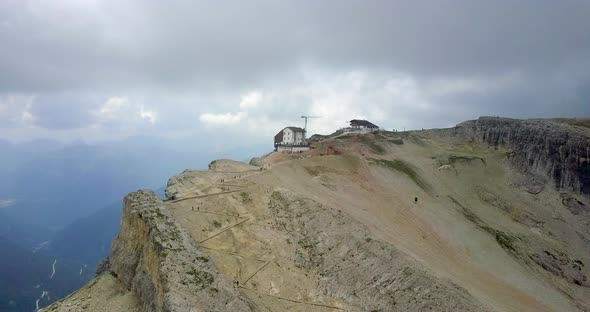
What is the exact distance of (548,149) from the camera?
82.1 metres

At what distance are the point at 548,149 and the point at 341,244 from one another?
69867 millimetres

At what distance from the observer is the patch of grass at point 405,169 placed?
204 ft

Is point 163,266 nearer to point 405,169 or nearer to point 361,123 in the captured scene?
point 405,169

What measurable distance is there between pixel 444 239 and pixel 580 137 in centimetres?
5938

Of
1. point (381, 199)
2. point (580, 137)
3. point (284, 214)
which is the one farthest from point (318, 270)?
point (580, 137)

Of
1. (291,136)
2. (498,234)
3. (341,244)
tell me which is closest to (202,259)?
(341,244)

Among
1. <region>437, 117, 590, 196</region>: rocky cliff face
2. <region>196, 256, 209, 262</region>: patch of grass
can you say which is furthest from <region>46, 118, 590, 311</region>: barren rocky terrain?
<region>437, 117, 590, 196</region>: rocky cliff face

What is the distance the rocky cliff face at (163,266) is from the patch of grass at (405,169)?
4006cm

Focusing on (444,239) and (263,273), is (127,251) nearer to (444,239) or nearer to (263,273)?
(263,273)

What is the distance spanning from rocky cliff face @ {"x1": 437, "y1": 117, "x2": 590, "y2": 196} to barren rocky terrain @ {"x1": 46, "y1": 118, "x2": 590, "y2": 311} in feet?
29.2

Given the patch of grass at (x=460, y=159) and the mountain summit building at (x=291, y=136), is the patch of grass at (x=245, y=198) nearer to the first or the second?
the mountain summit building at (x=291, y=136)

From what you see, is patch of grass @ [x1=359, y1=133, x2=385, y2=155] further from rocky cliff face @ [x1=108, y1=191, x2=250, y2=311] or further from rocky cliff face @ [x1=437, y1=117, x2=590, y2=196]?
rocky cliff face @ [x1=108, y1=191, x2=250, y2=311]

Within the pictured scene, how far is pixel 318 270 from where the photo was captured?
32.0 metres

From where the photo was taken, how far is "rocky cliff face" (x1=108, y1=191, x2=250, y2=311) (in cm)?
2277
